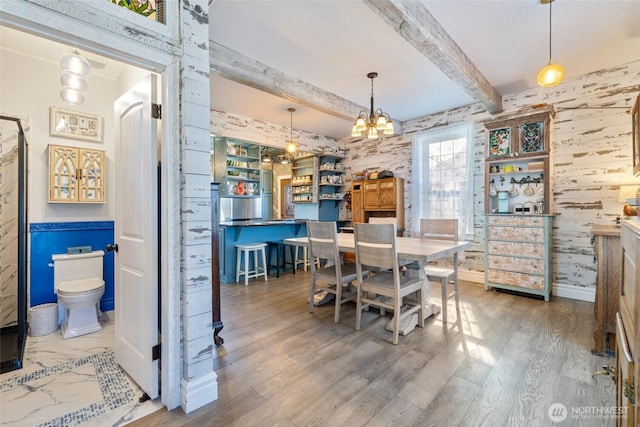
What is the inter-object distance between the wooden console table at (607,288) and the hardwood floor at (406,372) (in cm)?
14

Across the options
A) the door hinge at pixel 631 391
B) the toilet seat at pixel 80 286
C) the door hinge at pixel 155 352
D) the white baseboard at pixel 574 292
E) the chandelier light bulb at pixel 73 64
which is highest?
the chandelier light bulb at pixel 73 64

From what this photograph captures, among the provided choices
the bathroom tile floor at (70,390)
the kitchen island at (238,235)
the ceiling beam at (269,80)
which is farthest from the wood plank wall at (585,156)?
the bathroom tile floor at (70,390)

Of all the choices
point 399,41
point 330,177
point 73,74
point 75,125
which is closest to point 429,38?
point 399,41

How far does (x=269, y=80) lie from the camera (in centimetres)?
323

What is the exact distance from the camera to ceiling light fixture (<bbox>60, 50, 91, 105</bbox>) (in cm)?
211

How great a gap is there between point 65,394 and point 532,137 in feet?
17.0

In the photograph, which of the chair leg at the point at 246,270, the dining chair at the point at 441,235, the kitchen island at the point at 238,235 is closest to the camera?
the dining chair at the point at 441,235

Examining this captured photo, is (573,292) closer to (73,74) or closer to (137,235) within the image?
(137,235)

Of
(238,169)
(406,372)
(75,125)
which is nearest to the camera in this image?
(406,372)

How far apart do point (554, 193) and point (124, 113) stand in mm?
4876

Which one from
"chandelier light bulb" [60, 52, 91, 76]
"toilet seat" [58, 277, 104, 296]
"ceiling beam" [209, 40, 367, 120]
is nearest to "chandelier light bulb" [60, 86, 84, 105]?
"chandelier light bulb" [60, 52, 91, 76]

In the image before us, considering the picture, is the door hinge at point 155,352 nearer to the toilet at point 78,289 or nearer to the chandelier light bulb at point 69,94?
the toilet at point 78,289

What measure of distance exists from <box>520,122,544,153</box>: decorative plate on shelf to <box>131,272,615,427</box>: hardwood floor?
200 centimetres

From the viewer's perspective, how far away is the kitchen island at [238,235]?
14.4 feet
